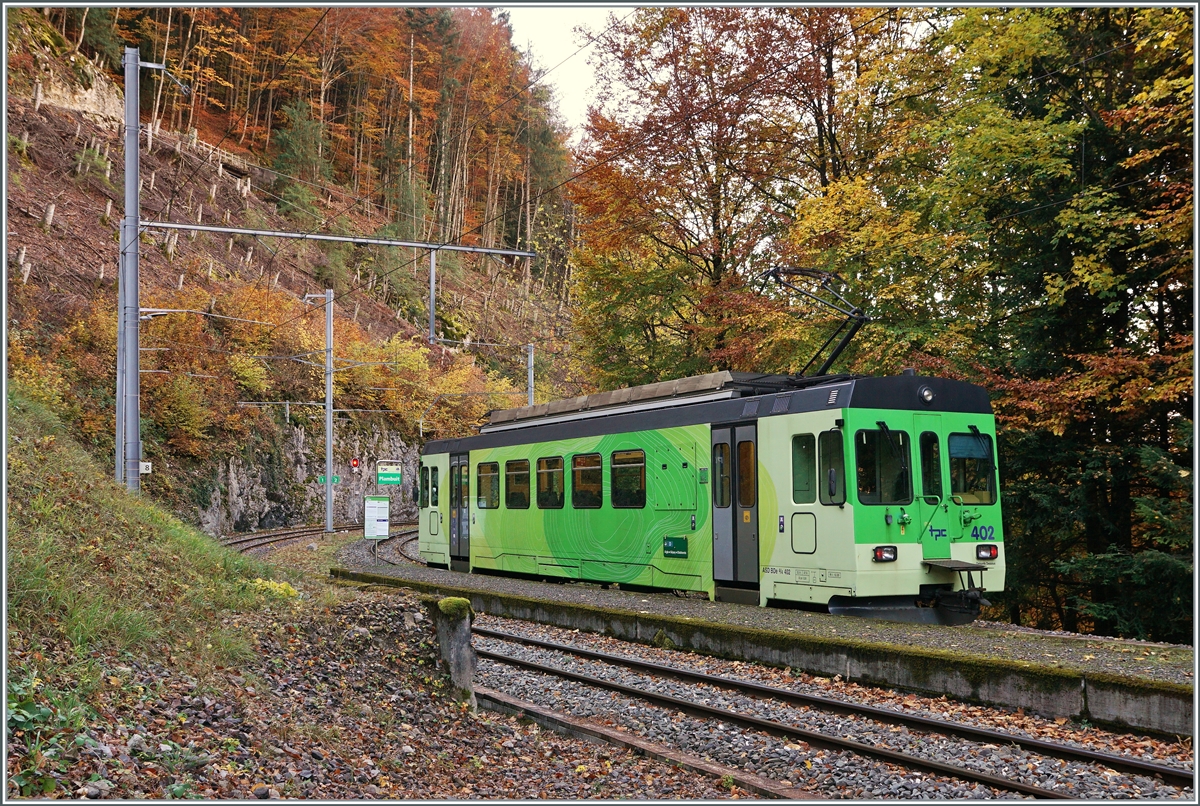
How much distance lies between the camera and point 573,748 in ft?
27.3

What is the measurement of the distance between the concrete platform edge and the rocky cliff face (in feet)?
87.7

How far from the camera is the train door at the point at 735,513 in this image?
45.9 feet

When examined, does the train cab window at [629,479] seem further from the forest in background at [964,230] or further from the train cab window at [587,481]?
the forest in background at [964,230]

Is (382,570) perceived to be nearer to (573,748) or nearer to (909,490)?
(909,490)

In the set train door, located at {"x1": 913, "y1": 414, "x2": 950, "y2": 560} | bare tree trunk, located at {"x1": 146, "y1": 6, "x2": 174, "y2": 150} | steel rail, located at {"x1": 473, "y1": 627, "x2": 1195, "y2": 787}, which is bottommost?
steel rail, located at {"x1": 473, "y1": 627, "x2": 1195, "y2": 787}

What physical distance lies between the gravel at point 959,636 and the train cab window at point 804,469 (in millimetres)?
1551

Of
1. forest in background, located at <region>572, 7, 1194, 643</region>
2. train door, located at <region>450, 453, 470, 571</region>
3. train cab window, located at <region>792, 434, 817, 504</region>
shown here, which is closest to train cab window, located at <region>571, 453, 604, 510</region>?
forest in background, located at <region>572, 7, 1194, 643</region>

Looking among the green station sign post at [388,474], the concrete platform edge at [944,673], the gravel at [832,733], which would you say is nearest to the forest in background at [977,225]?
the concrete platform edge at [944,673]

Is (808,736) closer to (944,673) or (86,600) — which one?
(944,673)

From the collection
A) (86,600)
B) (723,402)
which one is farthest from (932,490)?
(86,600)

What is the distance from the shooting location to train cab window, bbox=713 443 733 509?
1445 cm

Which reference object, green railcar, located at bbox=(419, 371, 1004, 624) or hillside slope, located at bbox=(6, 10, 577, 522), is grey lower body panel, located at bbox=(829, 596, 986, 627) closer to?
green railcar, located at bbox=(419, 371, 1004, 624)

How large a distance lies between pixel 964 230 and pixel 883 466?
6934 mm

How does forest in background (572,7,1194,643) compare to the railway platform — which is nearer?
the railway platform
